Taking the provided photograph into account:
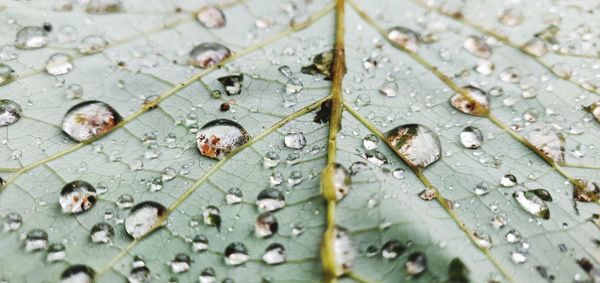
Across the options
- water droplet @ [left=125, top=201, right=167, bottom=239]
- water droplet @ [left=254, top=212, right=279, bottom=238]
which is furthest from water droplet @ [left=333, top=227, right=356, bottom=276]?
water droplet @ [left=125, top=201, right=167, bottom=239]

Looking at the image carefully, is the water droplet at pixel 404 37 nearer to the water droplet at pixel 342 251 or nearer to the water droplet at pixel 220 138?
the water droplet at pixel 220 138

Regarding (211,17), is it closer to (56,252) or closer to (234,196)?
(234,196)

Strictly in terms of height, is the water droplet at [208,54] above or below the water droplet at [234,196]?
above

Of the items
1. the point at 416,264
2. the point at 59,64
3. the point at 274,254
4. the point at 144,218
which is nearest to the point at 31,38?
the point at 59,64

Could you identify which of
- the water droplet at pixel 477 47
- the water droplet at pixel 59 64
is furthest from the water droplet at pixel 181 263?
the water droplet at pixel 477 47

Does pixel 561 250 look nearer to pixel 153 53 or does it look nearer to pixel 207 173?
pixel 207 173

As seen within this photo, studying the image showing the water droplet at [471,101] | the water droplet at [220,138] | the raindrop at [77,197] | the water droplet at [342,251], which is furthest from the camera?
the water droplet at [471,101]
